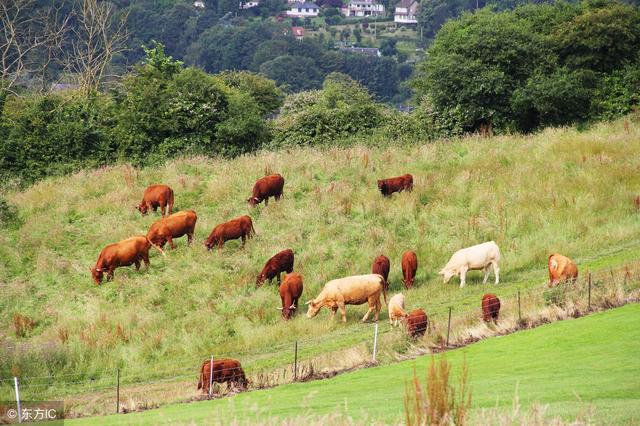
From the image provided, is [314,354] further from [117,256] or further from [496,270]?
[117,256]

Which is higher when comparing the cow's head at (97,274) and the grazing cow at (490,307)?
the grazing cow at (490,307)

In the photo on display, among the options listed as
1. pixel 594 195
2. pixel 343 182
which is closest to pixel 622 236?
pixel 594 195

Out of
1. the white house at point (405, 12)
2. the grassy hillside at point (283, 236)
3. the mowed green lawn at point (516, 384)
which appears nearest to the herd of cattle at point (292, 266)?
the grassy hillside at point (283, 236)

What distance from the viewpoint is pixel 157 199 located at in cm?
3300

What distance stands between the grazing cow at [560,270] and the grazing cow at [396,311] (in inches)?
145

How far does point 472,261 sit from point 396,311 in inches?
164

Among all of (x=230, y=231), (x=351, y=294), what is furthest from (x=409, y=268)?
(x=230, y=231)

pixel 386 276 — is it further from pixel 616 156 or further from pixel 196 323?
pixel 616 156

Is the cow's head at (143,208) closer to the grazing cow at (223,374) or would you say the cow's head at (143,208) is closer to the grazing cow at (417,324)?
the grazing cow at (417,324)

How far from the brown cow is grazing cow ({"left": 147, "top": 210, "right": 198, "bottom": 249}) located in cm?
243

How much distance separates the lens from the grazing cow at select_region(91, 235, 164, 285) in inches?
1123

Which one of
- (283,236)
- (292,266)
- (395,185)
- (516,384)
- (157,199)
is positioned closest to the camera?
(516,384)

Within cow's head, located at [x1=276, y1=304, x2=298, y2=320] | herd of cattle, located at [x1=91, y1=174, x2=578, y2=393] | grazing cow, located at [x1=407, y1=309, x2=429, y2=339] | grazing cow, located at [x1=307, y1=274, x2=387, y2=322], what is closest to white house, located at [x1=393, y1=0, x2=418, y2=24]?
herd of cattle, located at [x1=91, y1=174, x2=578, y2=393]

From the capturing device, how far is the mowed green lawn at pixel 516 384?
45.6 feet
